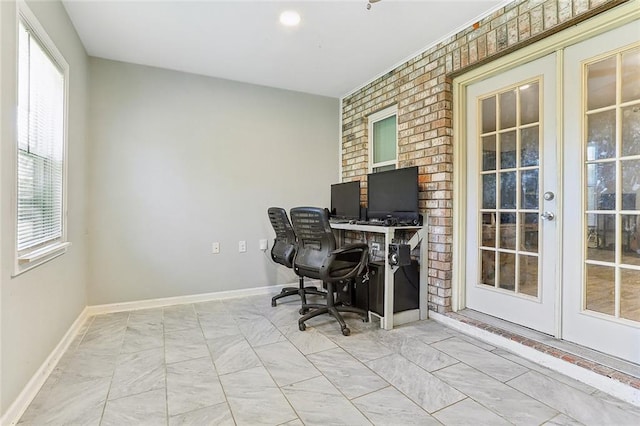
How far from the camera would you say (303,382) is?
187 centimetres

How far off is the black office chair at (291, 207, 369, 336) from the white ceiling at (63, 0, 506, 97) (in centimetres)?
147

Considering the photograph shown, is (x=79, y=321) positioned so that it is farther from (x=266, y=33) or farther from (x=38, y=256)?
(x=266, y=33)

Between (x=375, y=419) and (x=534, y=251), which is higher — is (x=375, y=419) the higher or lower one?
the lower one

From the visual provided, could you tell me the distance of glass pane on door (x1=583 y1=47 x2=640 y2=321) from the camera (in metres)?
1.86

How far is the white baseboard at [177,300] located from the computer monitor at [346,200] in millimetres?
1049

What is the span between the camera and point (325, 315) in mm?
3033

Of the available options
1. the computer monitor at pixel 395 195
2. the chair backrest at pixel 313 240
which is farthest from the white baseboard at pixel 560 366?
the chair backrest at pixel 313 240

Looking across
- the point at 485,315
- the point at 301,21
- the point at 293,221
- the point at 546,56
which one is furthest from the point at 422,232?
the point at 301,21

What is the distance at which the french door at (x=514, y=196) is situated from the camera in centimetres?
225

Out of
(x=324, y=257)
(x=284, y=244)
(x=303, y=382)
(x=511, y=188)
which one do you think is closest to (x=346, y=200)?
(x=284, y=244)

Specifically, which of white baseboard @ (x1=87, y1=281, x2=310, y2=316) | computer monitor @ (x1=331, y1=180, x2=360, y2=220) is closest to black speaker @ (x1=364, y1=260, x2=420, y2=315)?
computer monitor @ (x1=331, y1=180, x2=360, y2=220)

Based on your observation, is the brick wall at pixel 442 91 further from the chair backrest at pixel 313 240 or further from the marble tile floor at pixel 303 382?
the chair backrest at pixel 313 240

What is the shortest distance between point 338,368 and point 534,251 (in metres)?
1.62

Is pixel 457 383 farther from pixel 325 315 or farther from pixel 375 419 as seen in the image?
pixel 325 315
